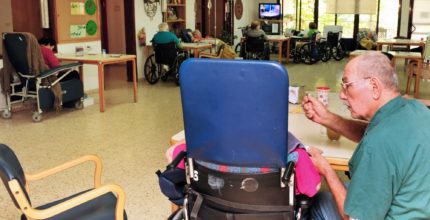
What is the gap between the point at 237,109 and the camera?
1435mm

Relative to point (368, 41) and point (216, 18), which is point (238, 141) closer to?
point (216, 18)

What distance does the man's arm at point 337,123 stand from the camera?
1903 millimetres

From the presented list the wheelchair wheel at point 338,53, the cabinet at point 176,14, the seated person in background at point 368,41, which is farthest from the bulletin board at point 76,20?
the seated person in background at point 368,41

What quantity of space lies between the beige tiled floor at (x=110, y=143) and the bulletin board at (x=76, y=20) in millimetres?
976

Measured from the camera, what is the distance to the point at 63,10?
6.63 metres

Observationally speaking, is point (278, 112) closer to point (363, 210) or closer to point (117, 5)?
point (363, 210)

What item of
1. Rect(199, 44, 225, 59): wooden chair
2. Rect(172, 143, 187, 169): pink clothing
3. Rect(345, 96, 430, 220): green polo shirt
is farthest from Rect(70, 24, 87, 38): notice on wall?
Rect(345, 96, 430, 220): green polo shirt

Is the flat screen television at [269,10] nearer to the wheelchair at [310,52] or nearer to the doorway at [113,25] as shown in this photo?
the wheelchair at [310,52]

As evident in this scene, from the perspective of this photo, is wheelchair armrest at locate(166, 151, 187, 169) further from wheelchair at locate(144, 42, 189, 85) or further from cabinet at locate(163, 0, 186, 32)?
cabinet at locate(163, 0, 186, 32)

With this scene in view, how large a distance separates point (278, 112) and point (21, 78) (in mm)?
4819

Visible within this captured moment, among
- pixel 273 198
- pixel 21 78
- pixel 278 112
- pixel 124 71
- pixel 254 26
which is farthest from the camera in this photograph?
pixel 254 26

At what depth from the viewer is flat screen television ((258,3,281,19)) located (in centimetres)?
1377

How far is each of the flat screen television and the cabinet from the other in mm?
4443

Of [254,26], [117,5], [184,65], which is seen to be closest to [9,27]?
[117,5]
